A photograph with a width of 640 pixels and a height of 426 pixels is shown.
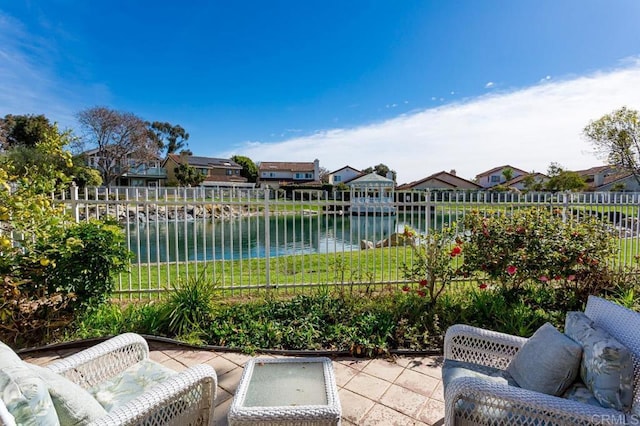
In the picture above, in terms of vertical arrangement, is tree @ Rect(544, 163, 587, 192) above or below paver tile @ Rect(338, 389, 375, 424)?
above

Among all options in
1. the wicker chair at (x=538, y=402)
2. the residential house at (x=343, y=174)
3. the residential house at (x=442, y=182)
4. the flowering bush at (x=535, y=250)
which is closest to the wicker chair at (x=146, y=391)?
the wicker chair at (x=538, y=402)

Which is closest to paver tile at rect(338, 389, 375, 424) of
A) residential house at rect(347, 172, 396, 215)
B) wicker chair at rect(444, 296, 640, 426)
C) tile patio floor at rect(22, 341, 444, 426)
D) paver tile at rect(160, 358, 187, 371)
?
tile patio floor at rect(22, 341, 444, 426)

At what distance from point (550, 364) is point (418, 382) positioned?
3.83 feet

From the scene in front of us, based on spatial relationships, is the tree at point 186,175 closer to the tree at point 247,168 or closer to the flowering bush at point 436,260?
the tree at point 247,168

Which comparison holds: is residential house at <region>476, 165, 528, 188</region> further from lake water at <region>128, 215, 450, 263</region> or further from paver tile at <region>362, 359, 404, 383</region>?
paver tile at <region>362, 359, 404, 383</region>

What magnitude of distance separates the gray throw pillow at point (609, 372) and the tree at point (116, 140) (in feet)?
119

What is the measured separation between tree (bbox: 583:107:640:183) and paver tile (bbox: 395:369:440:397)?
81.0ft

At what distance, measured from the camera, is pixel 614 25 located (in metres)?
5.47

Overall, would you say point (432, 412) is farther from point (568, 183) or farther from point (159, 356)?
point (568, 183)

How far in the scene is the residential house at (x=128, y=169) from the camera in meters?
31.1

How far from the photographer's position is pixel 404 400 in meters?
2.32

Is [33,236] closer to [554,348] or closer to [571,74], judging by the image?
[554,348]

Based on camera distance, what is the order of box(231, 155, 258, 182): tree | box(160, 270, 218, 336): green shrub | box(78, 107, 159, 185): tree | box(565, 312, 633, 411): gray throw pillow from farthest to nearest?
1. box(231, 155, 258, 182): tree
2. box(78, 107, 159, 185): tree
3. box(160, 270, 218, 336): green shrub
4. box(565, 312, 633, 411): gray throw pillow

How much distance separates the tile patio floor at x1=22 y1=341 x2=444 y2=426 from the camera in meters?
2.15
